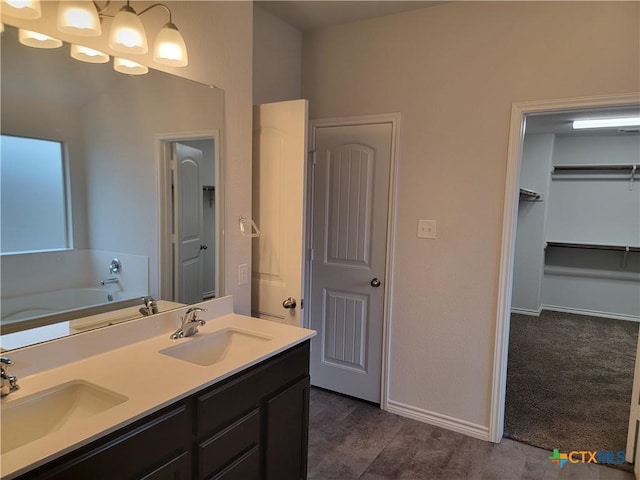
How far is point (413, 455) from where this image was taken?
7.94 feet

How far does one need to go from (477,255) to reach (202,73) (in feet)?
6.04

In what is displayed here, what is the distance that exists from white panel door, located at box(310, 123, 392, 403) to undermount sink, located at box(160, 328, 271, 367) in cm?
124

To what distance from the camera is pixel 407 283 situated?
2781 mm

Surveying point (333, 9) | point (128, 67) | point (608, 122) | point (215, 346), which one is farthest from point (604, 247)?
point (128, 67)

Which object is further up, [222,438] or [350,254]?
[350,254]

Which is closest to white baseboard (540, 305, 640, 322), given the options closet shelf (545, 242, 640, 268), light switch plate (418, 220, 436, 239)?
closet shelf (545, 242, 640, 268)

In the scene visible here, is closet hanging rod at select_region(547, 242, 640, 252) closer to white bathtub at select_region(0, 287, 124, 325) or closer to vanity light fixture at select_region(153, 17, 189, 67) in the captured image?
vanity light fixture at select_region(153, 17, 189, 67)

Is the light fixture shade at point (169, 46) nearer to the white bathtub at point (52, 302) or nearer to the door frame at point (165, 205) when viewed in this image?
the door frame at point (165, 205)

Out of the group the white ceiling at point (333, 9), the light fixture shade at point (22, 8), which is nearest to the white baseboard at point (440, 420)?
the white ceiling at point (333, 9)

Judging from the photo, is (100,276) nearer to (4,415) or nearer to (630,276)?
(4,415)

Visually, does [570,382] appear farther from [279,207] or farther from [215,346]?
[215,346]

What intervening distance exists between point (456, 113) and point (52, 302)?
7.51 ft

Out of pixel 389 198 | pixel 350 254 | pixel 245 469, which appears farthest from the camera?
pixel 350 254

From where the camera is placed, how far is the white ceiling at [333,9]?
254 cm
